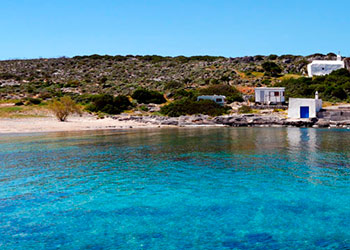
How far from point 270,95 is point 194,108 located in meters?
15.8

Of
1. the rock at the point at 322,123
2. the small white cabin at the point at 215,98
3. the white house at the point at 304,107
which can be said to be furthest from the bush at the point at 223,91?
the rock at the point at 322,123

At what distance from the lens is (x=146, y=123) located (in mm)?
50719

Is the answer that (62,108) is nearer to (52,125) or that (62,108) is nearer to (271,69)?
(52,125)

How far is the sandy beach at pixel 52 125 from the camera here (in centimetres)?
4218

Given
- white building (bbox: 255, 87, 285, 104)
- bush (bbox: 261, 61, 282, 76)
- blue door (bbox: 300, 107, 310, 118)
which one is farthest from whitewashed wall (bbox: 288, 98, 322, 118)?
bush (bbox: 261, 61, 282, 76)

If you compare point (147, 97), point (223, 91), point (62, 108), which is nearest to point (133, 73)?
point (147, 97)

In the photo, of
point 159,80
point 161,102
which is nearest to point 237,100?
point 161,102

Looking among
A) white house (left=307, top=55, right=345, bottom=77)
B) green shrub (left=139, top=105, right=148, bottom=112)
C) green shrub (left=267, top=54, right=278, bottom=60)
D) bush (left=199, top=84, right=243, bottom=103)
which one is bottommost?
green shrub (left=139, top=105, right=148, bottom=112)

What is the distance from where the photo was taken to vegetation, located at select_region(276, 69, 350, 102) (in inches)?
2464

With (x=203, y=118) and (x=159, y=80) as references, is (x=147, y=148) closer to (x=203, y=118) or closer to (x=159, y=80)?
(x=203, y=118)

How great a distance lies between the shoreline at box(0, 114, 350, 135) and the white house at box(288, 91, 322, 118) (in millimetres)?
2193

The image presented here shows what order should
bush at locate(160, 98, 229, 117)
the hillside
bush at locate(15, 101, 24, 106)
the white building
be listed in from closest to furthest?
1. bush at locate(160, 98, 229, 117)
2. bush at locate(15, 101, 24, 106)
3. the white building
4. the hillside

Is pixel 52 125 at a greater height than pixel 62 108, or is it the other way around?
pixel 62 108

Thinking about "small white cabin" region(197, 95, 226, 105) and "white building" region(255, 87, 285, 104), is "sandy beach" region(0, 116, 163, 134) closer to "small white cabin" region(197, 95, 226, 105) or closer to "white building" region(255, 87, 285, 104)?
"small white cabin" region(197, 95, 226, 105)
